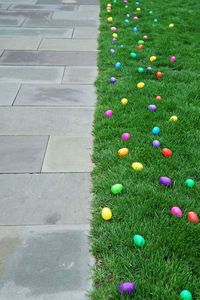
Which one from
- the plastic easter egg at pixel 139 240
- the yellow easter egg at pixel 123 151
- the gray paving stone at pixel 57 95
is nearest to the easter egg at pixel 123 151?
the yellow easter egg at pixel 123 151

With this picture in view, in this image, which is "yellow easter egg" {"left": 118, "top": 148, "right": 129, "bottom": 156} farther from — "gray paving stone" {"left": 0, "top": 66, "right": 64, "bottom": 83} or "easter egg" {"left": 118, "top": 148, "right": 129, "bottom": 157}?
"gray paving stone" {"left": 0, "top": 66, "right": 64, "bottom": 83}

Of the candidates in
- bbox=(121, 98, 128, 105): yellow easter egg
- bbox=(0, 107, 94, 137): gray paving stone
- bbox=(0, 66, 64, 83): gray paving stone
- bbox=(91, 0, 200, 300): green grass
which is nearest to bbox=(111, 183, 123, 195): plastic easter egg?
bbox=(91, 0, 200, 300): green grass

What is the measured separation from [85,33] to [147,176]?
225 inches

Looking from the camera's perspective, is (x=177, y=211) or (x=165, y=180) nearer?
(x=177, y=211)

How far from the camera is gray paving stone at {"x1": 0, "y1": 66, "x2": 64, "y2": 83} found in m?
5.30

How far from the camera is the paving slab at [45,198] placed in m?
2.72

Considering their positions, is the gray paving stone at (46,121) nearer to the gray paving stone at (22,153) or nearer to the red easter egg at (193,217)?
the gray paving stone at (22,153)

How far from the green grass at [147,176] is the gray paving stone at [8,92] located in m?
1.42

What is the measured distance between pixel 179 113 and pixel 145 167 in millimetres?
1367

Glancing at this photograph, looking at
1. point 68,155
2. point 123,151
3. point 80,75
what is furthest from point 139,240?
point 80,75

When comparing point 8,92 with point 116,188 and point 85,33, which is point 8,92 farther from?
point 85,33

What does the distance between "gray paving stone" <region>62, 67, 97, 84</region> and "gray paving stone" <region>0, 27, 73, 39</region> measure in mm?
2067

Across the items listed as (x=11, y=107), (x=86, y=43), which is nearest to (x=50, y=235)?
(x=11, y=107)

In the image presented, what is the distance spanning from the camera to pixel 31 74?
550cm
